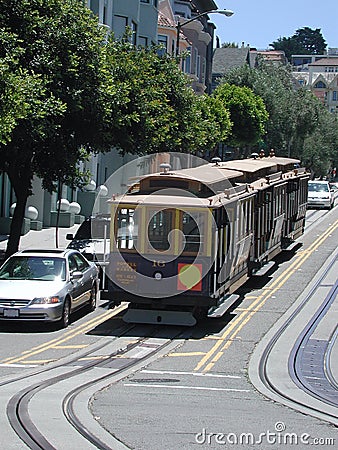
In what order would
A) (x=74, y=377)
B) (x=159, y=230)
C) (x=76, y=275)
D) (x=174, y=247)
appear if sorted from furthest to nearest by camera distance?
(x=76, y=275) < (x=159, y=230) < (x=174, y=247) < (x=74, y=377)

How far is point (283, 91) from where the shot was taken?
7112 cm

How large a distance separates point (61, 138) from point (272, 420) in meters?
15.7

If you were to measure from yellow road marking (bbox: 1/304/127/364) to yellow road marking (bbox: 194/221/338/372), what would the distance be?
2.71 meters

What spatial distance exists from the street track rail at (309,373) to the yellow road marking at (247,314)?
784mm

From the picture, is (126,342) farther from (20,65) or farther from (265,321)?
(20,65)

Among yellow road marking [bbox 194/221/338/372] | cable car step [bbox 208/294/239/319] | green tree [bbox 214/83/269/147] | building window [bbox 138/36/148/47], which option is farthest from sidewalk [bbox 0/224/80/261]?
green tree [bbox 214/83/269/147]

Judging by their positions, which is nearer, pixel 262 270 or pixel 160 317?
pixel 160 317

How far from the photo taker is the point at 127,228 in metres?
17.2

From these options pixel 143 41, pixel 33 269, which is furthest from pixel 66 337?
pixel 143 41

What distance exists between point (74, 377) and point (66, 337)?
12.2 feet

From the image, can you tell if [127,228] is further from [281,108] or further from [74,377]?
[281,108]

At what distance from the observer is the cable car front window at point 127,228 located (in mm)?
17125

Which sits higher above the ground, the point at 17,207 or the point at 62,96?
the point at 62,96

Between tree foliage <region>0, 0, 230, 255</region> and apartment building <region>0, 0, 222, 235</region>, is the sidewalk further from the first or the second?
tree foliage <region>0, 0, 230, 255</region>
